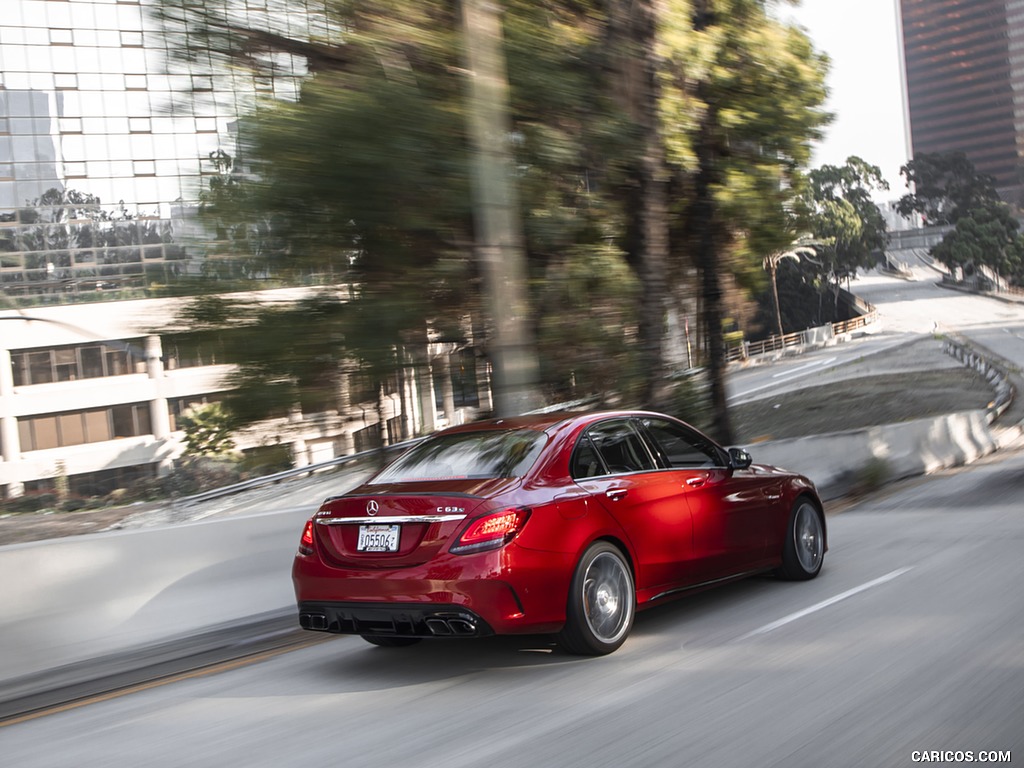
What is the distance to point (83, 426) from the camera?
79.4m

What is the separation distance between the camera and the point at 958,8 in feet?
640

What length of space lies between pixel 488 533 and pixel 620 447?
149 centimetres

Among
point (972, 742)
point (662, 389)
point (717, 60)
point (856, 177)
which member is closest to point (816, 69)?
point (717, 60)

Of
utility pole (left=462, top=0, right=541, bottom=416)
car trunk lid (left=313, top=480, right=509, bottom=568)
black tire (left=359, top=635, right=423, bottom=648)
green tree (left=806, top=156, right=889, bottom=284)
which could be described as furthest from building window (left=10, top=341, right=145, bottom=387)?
car trunk lid (left=313, top=480, right=509, bottom=568)

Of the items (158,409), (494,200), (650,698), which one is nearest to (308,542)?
(650,698)

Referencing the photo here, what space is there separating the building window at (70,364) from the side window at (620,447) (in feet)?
239

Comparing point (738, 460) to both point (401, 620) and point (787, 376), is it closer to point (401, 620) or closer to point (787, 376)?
point (401, 620)

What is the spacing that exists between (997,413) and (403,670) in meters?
30.5

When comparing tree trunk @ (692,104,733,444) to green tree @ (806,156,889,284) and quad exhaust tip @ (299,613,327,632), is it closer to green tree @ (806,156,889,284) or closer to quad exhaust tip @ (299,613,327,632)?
quad exhaust tip @ (299,613,327,632)

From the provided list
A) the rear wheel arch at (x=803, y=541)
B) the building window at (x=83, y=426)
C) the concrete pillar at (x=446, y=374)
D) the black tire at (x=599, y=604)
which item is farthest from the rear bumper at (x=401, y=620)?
the building window at (x=83, y=426)

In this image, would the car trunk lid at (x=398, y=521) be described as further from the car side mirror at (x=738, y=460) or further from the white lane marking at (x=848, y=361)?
the white lane marking at (x=848, y=361)

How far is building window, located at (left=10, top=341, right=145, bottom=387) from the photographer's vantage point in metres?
76.6

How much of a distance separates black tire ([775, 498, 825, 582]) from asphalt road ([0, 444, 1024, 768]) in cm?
21

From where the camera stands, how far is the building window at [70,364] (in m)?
76.6
